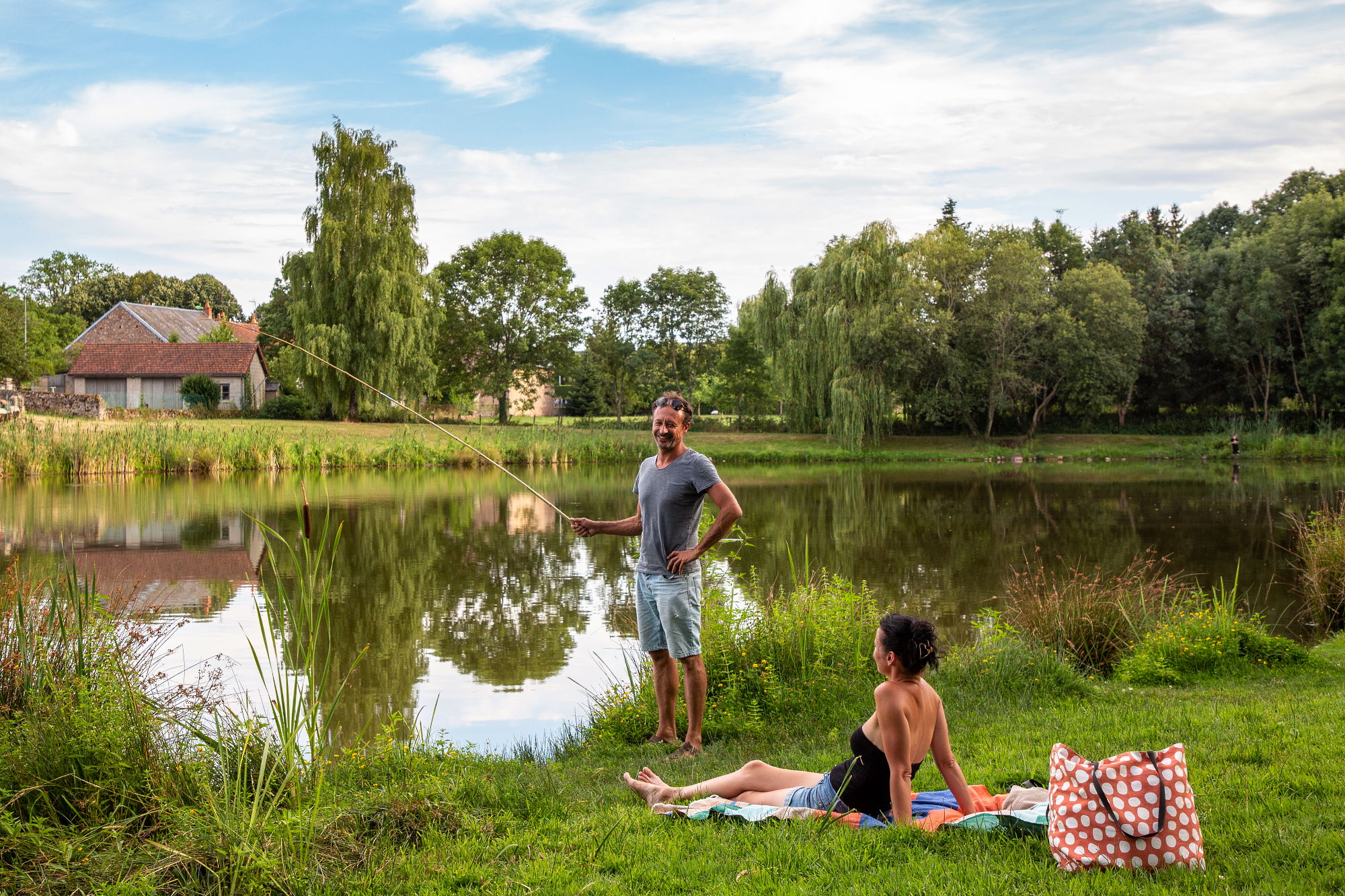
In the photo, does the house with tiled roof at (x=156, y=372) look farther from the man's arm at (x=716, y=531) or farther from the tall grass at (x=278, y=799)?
the tall grass at (x=278, y=799)

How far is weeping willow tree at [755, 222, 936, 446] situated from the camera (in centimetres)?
3672

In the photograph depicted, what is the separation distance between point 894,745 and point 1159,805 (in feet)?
3.02

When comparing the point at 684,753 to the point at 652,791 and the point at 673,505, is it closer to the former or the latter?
the point at 652,791

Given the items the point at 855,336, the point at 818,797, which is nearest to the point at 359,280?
the point at 855,336

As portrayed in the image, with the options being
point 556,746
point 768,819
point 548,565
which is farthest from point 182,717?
point 548,565

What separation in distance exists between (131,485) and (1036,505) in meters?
21.4

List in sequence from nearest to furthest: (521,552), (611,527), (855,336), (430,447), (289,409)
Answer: (611,527) → (521,552) → (430,447) → (855,336) → (289,409)

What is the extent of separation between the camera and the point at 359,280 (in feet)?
122

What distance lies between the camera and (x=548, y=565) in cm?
1405

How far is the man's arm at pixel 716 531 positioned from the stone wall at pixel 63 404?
120ft

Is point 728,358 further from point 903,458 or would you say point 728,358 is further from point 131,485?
point 131,485

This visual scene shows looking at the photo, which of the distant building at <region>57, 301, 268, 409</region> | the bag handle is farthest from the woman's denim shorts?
the distant building at <region>57, 301, 268, 409</region>

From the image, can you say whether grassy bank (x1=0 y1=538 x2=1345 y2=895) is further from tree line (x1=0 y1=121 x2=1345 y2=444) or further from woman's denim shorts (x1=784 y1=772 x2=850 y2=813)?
tree line (x1=0 y1=121 x2=1345 y2=444)

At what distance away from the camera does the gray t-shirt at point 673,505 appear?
5246 mm
